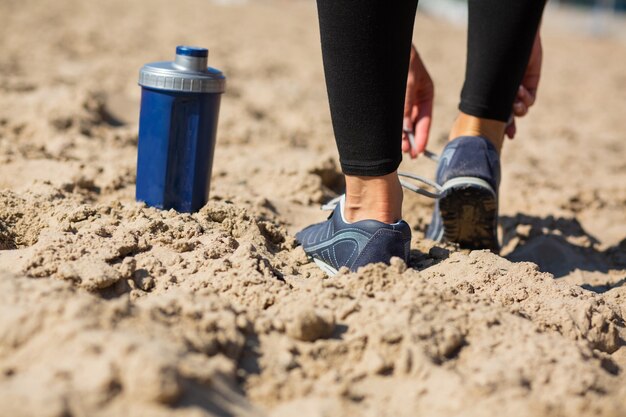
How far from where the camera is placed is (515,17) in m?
2.11

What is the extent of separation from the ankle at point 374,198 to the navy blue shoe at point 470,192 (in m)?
0.35

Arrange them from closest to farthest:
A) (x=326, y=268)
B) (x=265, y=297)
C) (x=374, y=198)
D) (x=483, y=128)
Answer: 1. (x=265, y=297)
2. (x=374, y=198)
3. (x=326, y=268)
4. (x=483, y=128)

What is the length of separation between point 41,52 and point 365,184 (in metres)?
3.88

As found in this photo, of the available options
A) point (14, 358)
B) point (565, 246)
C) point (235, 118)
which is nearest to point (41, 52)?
point (235, 118)

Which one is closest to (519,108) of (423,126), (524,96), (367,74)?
(524,96)

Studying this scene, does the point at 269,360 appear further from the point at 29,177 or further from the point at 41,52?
the point at 41,52

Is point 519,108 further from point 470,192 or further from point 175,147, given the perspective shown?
point 175,147

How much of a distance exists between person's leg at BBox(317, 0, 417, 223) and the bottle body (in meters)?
0.48

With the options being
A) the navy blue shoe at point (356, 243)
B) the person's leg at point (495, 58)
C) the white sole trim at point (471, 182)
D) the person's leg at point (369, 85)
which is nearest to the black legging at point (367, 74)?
the person's leg at point (369, 85)

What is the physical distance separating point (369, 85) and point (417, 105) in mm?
806

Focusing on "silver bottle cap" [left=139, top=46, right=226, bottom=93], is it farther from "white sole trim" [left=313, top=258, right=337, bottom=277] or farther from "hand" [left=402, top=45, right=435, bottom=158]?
"hand" [left=402, top=45, right=435, bottom=158]

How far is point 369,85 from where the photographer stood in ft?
5.46

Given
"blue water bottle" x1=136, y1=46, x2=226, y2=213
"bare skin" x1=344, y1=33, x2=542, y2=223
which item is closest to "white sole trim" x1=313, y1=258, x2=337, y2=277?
"bare skin" x1=344, y1=33, x2=542, y2=223

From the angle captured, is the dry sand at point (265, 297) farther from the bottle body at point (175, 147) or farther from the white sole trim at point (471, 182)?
the white sole trim at point (471, 182)
